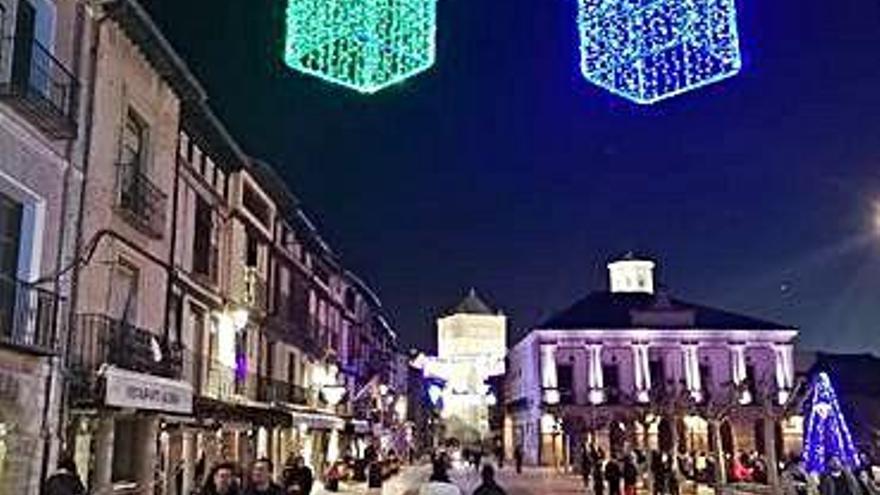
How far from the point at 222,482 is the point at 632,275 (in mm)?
64953

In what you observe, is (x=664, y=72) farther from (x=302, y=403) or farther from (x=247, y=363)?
(x=302, y=403)

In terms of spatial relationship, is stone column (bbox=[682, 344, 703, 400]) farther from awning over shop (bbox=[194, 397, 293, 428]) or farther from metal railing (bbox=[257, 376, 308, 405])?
awning over shop (bbox=[194, 397, 293, 428])

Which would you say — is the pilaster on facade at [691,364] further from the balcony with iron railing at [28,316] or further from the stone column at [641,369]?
the balcony with iron railing at [28,316]

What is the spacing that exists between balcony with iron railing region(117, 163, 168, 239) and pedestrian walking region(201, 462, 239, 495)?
9.95m

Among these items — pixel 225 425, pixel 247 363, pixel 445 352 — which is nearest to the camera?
pixel 225 425

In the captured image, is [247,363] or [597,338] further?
[597,338]

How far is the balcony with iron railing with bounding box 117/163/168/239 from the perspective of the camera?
17547mm

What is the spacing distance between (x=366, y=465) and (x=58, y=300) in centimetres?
2342

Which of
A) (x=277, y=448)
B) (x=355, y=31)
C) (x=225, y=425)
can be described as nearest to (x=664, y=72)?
(x=355, y=31)

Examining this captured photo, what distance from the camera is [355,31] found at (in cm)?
1196

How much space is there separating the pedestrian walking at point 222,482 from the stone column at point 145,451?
10.9 metres

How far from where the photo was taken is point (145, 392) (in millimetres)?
15844

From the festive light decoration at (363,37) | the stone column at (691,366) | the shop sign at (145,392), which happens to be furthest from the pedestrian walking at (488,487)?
the stone column at (691,366)

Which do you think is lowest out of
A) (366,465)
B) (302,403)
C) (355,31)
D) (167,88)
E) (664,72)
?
(366,465)
